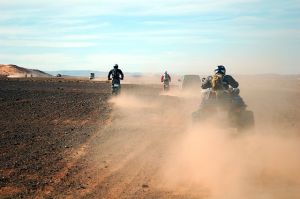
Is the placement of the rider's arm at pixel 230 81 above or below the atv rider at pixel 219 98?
above

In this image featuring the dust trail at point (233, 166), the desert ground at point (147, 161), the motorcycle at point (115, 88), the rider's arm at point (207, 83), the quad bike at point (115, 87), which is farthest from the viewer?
the motorcycle at point (115, 88)

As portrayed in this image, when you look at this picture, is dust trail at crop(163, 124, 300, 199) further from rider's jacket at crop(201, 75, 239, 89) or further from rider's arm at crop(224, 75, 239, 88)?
rider's arm at crop(224, 75, 239, 88)

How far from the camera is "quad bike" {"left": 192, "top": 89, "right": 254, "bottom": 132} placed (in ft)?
36.8

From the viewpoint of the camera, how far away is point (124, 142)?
1310 centimetres

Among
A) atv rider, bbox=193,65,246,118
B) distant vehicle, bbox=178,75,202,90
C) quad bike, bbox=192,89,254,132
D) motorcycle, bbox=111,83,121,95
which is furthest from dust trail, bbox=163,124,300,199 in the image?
distant vehicle, bbox=178,75,202,90

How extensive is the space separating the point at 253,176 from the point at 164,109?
602 inches

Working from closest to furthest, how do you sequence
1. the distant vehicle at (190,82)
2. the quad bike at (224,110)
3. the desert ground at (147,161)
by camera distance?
the desert ground at (147,161), the quad bike at (224,110), the distant vehicle at (190,82)

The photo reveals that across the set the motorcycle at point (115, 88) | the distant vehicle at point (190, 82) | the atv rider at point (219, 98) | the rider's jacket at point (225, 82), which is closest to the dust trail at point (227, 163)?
the atv rider at point (219, 98)

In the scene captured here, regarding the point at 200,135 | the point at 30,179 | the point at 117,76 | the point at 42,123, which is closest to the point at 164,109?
the point at 117,76

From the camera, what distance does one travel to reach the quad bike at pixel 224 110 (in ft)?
36.8

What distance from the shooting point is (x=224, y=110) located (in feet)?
37.0

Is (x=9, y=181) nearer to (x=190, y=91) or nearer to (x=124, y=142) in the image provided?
(x=124, y=142)

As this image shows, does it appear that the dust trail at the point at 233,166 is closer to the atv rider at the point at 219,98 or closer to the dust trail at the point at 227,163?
the dust trail at the point at 227,163

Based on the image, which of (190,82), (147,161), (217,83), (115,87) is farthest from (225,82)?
(190,82)
